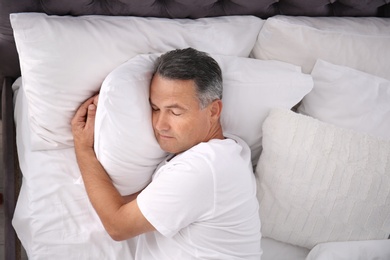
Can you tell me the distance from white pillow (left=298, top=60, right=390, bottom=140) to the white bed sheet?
79 cm

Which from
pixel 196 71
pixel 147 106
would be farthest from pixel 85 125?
pixel 196 71

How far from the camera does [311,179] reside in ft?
5.30

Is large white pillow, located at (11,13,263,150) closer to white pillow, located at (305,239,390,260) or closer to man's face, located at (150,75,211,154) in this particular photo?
man's face, located at (150,75,211,154)

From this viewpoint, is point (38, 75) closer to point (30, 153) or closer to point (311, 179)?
point (30, 153)

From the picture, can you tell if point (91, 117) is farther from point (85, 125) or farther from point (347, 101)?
point (347, 101)

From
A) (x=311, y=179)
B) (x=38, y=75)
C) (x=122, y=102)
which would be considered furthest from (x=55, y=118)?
(x=311, y=179)

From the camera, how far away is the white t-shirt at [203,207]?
1328 mm

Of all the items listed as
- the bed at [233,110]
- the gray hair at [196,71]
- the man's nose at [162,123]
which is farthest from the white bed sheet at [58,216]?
the gray hair at [196,71]

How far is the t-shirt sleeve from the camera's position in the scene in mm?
1323

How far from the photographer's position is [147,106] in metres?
1.48

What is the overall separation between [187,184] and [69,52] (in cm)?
53

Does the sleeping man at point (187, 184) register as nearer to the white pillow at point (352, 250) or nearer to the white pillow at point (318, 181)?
the white pillow at point (318, 181)

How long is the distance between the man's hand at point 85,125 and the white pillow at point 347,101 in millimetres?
756

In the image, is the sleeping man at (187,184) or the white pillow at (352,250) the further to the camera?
the white pillow at (352,250)
